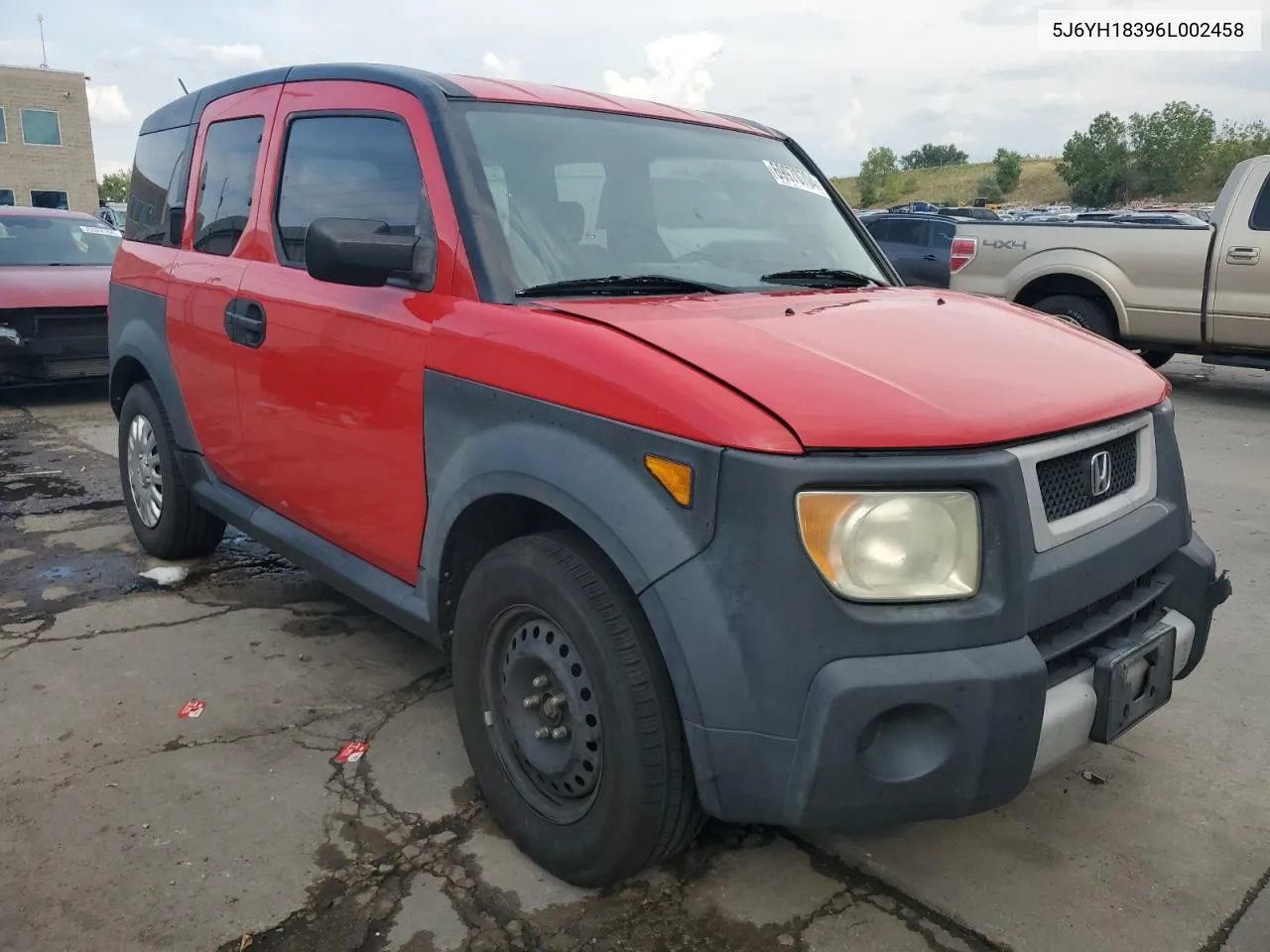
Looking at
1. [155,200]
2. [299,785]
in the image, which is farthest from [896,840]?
[155,200]

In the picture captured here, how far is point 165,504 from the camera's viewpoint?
4.53 meters

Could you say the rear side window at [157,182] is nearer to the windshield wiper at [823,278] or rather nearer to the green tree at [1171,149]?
the windshield wiper at [823,278]

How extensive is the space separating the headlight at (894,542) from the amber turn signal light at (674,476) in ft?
0.73

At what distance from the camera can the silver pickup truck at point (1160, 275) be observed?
8727mm

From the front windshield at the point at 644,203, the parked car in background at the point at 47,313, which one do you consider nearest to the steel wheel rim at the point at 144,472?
the front windshield at the point at 644,203

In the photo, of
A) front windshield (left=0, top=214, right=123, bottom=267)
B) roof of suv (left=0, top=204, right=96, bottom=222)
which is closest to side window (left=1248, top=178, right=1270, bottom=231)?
front windshield (left=0, top=214, right=123, bottom=267)

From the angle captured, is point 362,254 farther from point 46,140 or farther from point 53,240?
point 46,140

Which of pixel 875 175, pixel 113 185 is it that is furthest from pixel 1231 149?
pixel 113 185

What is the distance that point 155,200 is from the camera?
454cm

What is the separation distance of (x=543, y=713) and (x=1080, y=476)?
131cm

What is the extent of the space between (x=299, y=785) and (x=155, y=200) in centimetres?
283

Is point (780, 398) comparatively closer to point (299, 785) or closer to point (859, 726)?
point (859, 726)

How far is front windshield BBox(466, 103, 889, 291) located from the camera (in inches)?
111

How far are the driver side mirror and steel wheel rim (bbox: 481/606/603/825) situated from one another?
3.13ft
